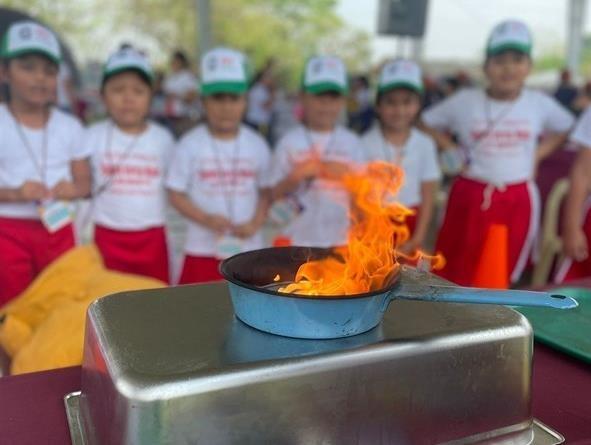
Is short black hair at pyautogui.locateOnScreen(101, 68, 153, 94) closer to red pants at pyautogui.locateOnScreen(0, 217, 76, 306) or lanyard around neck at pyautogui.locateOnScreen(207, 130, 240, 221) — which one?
lanyard around neck at pyautogui.locateOnScreen(207, 130, 240, 221)

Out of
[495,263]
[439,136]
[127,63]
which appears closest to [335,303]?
[495,263]

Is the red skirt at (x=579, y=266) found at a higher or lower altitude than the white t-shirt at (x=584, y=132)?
lower

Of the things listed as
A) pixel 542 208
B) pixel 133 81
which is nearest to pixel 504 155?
pixel 542 208

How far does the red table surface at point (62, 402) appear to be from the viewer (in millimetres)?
849

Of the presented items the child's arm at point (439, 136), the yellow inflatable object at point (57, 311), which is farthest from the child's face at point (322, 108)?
the yellow inflatable object at point (57, 311)

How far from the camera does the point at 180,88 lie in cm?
806

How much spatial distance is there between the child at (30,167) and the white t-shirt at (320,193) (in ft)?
2.88

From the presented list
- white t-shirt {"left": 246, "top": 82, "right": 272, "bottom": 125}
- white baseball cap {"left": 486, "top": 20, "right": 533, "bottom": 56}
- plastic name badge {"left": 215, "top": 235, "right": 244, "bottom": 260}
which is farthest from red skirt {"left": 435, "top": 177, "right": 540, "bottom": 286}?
white t-shirt {"left": 246, "top": 82, "right": 272, "bottom": 125}

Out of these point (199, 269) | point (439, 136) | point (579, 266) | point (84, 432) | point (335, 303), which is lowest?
point (199, 269)

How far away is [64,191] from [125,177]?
0.26 metres

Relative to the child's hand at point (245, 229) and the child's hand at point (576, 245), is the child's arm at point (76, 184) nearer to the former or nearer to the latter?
the child's hand at point (245, 229)

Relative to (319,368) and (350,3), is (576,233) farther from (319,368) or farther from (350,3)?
(350,3)

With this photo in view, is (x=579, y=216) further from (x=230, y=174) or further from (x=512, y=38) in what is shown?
(x=230, y=174)

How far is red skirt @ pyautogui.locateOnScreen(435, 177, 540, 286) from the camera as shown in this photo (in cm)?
261
